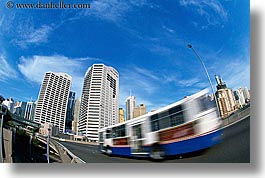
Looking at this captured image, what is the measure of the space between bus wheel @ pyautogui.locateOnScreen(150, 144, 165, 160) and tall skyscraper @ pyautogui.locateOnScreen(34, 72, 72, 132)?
906 millimetres

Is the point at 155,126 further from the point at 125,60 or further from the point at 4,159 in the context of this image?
the point at 4,159

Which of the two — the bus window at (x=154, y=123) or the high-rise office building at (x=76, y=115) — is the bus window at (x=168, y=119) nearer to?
the bus window at (x=154, y=123)

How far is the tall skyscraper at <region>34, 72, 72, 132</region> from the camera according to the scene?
2.93m

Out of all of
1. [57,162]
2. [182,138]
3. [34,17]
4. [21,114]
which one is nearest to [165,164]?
[182,138]

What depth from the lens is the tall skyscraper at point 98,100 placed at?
291 centimetres

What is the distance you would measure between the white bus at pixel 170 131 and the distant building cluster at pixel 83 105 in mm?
108

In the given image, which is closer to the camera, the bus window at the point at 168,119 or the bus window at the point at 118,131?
the bus window at the point at 168,119

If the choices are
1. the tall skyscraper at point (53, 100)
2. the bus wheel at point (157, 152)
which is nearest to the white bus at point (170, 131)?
the bus wheel at point (157, 152)

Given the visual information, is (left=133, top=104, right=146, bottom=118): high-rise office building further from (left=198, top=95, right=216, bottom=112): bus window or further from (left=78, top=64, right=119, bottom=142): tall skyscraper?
(left=198, top=95, right=216, bottom=112): bus window

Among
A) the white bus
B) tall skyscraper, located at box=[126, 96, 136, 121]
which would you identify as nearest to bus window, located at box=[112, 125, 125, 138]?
the white bus

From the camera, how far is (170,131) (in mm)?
2781

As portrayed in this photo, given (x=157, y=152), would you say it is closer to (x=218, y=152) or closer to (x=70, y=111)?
(x=218, y=152)

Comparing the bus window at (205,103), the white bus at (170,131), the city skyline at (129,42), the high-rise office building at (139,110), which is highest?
the city skyline at (129,42)

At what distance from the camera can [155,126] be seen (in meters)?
2.81
